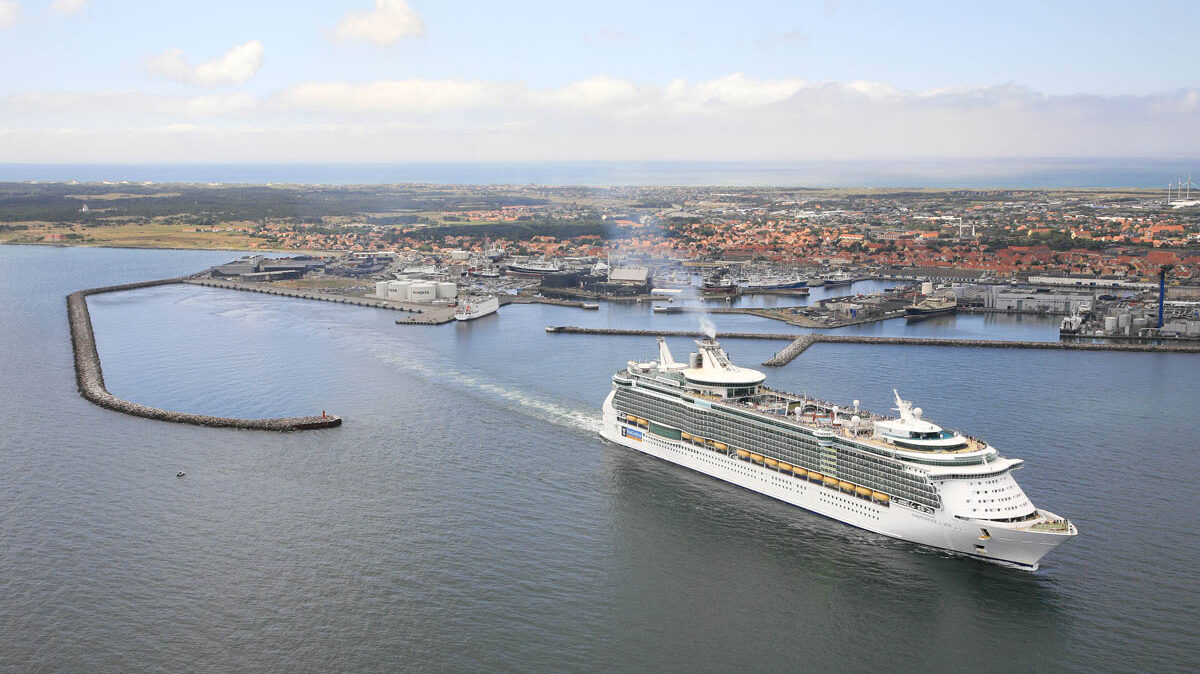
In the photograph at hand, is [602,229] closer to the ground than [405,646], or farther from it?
farther from it

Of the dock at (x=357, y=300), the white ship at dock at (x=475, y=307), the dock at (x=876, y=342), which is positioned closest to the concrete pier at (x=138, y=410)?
the dock at (x=357, y=300)

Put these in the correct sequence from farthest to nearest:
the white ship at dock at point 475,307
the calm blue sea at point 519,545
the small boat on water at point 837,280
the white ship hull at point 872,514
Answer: the small boat on water at point 837,280, the white ship at dock at point 475,307, the white ship hull at point 872,514, the calm blue sea at point 519,545

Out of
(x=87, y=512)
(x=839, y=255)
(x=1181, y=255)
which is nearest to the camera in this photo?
(x=87, y=512)

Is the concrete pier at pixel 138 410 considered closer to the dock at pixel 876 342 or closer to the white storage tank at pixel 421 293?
the dock at pixel 876 342

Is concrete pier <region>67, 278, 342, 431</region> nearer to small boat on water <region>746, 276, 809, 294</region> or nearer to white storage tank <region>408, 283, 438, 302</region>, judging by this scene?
white storage tank <region>408, 283, 438, 302</region>

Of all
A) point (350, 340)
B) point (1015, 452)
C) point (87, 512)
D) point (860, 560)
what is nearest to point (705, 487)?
point (860, 560)

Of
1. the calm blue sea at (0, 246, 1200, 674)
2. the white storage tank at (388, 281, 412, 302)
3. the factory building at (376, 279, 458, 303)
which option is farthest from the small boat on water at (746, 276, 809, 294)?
the calm blue sea at (0, 246, 1200, 674)

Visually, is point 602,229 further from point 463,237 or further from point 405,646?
point 405,646
